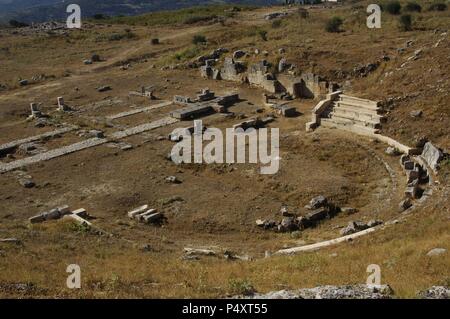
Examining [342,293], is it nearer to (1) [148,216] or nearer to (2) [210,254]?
(2) [210,254]

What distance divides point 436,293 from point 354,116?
17.7 m

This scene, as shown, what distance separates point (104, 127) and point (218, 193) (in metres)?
10.6

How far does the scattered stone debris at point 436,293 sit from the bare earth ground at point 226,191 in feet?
0.80

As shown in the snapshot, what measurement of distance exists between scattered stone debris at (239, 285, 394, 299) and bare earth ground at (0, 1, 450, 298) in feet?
1.57

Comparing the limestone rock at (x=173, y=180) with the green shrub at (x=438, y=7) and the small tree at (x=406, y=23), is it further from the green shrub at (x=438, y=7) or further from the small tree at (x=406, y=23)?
the green shrub at (x=438, y=7)

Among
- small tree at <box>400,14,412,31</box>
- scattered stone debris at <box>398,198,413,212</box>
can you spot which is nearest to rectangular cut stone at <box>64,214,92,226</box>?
scattered stone debris at <box>398,198,413,212</box>

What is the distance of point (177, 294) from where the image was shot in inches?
412

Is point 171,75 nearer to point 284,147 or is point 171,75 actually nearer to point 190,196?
point 284,147

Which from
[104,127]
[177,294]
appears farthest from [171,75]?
[177,294]

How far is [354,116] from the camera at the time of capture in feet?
85.6

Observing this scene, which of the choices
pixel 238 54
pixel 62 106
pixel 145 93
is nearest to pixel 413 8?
pixel 238 54

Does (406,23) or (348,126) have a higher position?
(406,23)

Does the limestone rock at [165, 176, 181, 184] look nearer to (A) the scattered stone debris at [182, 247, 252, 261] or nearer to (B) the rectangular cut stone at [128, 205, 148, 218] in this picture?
(B) the rectangular cut stone at [128, 205, 148, 218]

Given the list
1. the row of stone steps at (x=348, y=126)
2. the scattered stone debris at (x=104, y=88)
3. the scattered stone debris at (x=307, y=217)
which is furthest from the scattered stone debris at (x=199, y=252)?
the scattered stone debris at (x=104, y=88)
